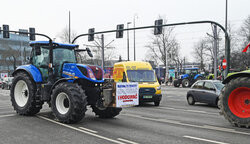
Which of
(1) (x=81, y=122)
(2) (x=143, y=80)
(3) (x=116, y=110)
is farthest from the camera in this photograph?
(2) (x=143, y=80)

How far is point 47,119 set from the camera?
30.9ft

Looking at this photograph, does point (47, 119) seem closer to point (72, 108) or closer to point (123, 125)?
point (72, 108)

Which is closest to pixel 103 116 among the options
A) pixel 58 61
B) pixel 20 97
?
pixel 58 61

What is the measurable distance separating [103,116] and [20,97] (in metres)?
3.50

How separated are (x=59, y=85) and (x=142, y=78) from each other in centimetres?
769

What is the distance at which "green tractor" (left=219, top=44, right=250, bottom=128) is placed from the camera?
797 cm

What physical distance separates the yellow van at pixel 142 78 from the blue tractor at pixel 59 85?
498 centimetres

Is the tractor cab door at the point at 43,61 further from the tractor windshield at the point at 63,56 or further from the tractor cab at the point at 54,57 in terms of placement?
the tractor windshield at the point at 63,56

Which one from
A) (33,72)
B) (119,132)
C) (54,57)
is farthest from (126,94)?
(33,72)

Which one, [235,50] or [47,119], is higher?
[235,50]

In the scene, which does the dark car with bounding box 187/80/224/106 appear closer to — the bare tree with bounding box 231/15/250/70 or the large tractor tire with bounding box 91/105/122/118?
the large tractor tire with bounding box 91/105/122/118

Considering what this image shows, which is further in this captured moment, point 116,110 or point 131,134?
point 116,110

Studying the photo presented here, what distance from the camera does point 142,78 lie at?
51.9 feet

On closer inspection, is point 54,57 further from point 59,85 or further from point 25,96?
point 25,96
